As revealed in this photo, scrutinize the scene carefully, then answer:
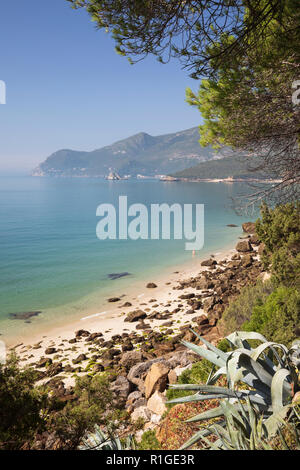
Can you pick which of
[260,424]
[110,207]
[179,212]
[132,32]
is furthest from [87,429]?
[110,207]

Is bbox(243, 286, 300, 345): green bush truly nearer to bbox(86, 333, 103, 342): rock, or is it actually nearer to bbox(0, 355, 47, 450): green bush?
bbox(0, 355, 47, 450): green bush

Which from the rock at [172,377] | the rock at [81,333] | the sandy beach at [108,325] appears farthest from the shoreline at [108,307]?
the rock at [172,377]

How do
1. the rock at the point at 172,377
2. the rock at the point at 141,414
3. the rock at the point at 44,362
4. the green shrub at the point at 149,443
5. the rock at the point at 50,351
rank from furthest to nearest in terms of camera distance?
the rock at the point at 50,351 < the rock at the point at 44,362 < the rock at the point at 172,377 < the rock at the point at 141,414 < the green shrub at the point at 149,443

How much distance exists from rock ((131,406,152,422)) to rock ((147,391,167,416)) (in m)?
0.13

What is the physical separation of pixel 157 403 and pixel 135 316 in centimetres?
968

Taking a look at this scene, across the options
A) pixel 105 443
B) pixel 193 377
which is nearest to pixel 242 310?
pixel 193 377

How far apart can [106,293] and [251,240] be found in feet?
67.7

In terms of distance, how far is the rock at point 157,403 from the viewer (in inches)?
265

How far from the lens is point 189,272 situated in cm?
2648

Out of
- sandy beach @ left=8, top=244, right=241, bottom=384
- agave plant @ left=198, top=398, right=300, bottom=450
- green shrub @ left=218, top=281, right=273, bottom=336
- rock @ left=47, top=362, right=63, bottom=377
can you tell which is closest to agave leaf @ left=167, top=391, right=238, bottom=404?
agave plant @ left=198, top=398, right=300, bottom=450

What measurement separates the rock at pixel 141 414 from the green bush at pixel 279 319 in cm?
346

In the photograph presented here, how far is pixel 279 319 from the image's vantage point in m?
7.63

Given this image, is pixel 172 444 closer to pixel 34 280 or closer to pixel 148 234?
pixel 34 280

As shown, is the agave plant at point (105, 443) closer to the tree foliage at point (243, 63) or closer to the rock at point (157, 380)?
the rock at point (157, 380)
